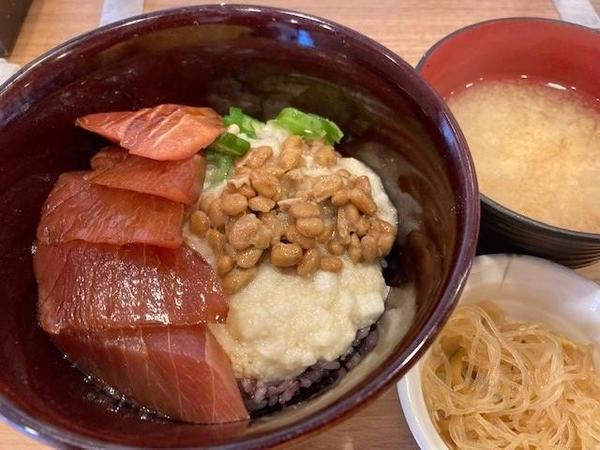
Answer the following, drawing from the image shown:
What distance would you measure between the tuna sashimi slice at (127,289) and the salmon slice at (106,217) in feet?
0.08

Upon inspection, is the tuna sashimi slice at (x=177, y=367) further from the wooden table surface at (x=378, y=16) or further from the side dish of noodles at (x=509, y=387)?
the wooden table surface at (x=378, y=16)

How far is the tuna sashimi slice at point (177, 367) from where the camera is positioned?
0.98m

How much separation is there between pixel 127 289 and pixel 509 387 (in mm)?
754

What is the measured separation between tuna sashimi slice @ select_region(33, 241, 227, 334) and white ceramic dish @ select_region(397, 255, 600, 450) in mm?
553

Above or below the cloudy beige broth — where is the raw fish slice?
above

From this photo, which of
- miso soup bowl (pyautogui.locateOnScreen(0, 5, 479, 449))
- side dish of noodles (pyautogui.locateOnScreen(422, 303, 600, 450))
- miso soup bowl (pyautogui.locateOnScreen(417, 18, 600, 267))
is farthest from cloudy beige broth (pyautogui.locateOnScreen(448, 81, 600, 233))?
miso soup bowl (pyautogui.locateOnScreen(0, 5, 479, 449))

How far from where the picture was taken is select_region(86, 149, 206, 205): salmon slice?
106 cm

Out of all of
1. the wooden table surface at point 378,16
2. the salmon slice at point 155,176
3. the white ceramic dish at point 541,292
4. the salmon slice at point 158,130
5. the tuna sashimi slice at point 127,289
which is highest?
the salmon slice at point 158,130

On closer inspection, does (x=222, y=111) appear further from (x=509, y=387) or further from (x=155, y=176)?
(x=509, y=387)

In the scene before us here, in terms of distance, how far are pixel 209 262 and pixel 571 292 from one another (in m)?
0.74

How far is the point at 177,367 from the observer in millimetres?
975

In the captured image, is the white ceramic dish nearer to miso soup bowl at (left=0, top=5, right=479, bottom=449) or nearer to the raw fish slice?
miso soup bowl at (left=0, top=5, right=479, bottom=449)

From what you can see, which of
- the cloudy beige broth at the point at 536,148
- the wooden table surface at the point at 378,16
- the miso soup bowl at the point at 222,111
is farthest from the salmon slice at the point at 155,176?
the wooden table surface at the point at 378,16

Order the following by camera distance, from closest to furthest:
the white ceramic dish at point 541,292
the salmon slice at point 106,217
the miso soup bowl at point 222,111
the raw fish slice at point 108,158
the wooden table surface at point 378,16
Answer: the miso soup bowl at point 222,111, the salmon slice at point 106,217, the raw fish slice at point 108,158, the white ceramic dish at point 541,292, the wooden table surface at point 378,16
